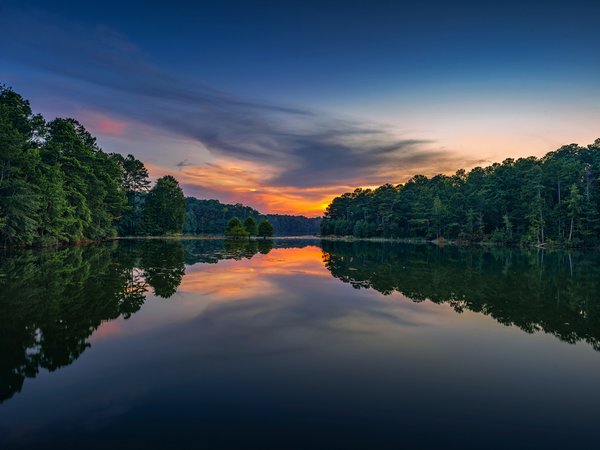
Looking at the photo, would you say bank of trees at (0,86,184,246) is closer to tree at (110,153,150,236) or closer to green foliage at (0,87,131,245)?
green foliage at (0,87,131,245)

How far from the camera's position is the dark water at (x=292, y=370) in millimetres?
4700

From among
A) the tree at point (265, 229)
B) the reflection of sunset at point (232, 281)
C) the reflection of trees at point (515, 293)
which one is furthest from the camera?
the tree at point (265, 229)

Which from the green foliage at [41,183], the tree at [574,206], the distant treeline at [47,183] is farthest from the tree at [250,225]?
the tree at [574,206]

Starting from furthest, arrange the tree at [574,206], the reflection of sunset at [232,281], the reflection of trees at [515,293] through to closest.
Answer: the tree at [574,206], the reflection of sunset at [232,281], the reflection of trees at [515,293]

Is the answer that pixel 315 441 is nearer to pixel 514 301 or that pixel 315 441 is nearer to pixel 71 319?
pixel 71 319

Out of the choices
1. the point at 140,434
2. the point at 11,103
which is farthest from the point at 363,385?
the point at 11,103

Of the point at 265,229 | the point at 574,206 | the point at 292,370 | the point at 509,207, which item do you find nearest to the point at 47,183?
the point at 292,370

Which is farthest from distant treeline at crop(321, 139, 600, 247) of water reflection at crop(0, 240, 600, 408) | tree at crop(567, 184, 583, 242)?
water reflection at crop(0, 240, 600, 408)

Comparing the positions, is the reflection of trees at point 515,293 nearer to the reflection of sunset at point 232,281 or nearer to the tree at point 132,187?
the reflection of sunset at point 232,281

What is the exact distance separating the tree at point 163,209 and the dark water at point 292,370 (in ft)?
244

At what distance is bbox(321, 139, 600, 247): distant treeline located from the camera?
59500 millimetres

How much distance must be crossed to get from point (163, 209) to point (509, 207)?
78.3m

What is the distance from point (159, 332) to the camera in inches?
357

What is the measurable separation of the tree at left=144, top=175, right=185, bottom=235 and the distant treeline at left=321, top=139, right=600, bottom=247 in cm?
5133
